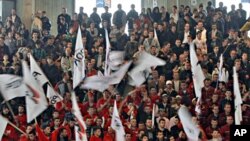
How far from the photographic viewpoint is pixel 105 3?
3350 centimetres

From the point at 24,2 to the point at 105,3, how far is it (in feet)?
13.1

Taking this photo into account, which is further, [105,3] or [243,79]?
[105,3]

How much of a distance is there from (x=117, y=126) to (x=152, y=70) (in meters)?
3.40

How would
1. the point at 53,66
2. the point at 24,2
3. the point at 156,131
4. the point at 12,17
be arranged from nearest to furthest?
the point at 156,131 → the point at 53,66 → the point at 12,17 → the point at 24,2

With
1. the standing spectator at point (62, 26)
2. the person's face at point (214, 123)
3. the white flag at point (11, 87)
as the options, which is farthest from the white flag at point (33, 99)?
the standing spectator at point (62, 26)

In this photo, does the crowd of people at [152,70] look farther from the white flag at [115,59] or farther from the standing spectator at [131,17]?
the white flag at [115,59]

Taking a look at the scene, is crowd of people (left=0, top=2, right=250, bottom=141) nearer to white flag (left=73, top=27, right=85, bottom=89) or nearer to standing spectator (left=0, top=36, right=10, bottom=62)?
standing spectator (left=0, top=36, right=10, bottom=62)

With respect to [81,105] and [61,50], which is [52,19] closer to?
[61,50]

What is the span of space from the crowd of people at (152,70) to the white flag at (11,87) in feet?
6.50

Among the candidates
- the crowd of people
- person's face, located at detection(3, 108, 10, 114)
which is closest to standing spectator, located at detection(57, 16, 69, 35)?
the crowd of people

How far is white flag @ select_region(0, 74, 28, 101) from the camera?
16.5 meters

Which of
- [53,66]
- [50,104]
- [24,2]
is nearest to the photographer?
[50,104]

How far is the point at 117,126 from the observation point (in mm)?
17703

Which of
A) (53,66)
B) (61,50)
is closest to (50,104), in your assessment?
(53,66)
